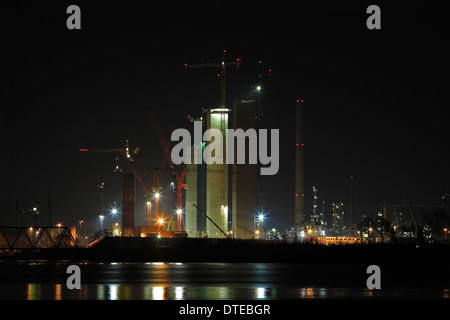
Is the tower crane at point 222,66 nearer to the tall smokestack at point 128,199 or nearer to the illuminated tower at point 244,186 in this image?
the illuminated tower at point 244,186

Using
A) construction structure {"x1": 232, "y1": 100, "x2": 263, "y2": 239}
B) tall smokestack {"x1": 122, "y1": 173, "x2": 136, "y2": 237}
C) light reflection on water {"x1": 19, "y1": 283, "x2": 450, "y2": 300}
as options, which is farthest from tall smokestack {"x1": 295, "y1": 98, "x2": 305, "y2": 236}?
light reflection on water {"x1": 19, "y1": 283, "x2": 450, "y2": 300}

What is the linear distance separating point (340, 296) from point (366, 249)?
202ft

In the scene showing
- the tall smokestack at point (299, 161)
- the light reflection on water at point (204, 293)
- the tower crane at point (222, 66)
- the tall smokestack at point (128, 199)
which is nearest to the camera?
the light reflection on water at point (204, 293)

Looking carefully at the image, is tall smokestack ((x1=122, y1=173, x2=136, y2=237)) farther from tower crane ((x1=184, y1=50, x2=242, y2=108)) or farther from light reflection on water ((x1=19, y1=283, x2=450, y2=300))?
light reflection on water ((x1=19, y1=283, x2=450, y2=300))

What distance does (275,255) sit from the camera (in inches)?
3856

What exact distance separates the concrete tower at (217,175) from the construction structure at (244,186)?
13.0 ft

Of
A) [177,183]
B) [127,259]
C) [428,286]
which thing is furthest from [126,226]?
[428,286]

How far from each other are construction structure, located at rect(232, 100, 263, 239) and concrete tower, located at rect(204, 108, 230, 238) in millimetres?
3968

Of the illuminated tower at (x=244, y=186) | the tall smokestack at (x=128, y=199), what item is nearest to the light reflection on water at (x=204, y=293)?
the tall smokestack at (x=128, y=199)

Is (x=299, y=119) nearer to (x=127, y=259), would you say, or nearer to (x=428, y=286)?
(x=127, y=259)

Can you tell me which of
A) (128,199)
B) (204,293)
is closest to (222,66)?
(128,199)

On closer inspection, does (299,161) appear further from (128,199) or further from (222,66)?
(128,199)

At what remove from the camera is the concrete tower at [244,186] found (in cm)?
17762

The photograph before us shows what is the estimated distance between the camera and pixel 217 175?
186 metres
